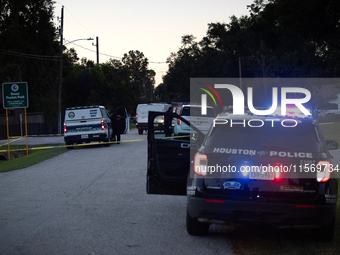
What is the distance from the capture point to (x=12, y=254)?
5.41 m

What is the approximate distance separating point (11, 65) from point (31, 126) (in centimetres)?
616

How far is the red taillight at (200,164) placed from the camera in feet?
18.1

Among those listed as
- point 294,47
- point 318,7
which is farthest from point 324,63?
point 318,7

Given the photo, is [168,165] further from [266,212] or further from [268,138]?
[266,212]

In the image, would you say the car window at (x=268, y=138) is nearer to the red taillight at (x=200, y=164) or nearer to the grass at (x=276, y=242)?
the red taillight at (x=200, y=164)

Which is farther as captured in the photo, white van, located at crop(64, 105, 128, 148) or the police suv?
white van, located at crop(64, 105, 128, 148)

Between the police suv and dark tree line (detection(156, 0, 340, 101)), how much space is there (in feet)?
49.2

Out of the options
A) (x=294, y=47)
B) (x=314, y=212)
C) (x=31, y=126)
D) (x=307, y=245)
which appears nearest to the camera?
(x=314, y=212)

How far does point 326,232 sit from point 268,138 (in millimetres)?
1409

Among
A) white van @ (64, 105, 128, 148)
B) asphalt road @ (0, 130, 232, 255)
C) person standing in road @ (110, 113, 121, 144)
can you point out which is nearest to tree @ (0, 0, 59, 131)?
person standing in road @ (110, 113, 121, 144)

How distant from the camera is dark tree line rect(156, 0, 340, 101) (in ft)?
Result: 69.4

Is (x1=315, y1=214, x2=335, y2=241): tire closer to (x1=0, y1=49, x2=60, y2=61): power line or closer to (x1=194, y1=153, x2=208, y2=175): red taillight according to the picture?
(x1=194, y1=153, x2=208, y2=175): red taillight

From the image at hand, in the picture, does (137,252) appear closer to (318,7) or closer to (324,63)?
(318,7)

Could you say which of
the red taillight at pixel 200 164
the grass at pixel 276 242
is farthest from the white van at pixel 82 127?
the red taillight at pixel 200 164
